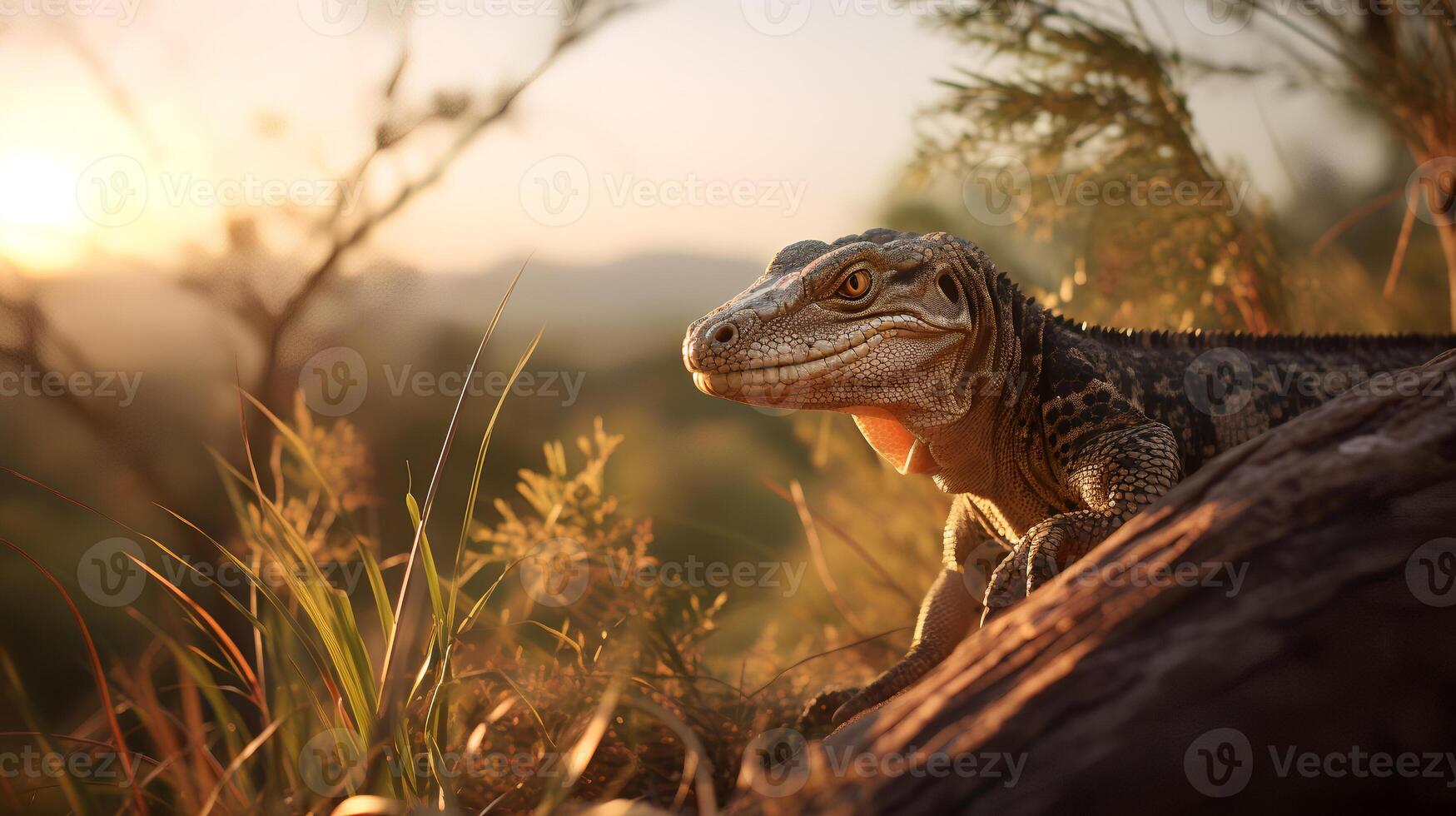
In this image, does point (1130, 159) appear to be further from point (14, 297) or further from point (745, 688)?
point (14, 297)

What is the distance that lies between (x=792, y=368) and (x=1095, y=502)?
1015mm

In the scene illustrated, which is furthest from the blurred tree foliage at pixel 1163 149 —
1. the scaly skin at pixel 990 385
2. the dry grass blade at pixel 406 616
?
the dry grass blade at pixel 406 616

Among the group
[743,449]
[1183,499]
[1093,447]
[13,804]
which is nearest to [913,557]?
[743,449]

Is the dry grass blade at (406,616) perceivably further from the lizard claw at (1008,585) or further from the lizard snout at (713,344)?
the lizard claw at (1008,585)

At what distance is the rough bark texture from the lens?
5.09ft

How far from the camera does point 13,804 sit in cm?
209

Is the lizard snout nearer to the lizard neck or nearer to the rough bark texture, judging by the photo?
the lizard neck

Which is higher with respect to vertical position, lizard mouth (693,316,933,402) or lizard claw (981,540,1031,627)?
lizard mouth (693,316,933,402)

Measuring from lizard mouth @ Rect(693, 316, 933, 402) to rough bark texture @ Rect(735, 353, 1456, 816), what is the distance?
3.56 ft

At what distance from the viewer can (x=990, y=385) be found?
119 inches

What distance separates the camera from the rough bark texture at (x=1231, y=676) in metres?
1.55

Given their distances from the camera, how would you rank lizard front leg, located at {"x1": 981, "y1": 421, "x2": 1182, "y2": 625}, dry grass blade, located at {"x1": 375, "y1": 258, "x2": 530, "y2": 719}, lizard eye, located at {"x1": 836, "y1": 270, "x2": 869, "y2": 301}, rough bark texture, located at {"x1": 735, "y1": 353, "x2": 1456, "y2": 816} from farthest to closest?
lizard eye, located at {"x1": 836, "y1": 270, "x2": 869, "y2": 301} < lizard front leg, located at {"x1": 981, "y1": 421, "x2": 1182, "y2": 625} < dry grass blade, located at {"x1": 375, "y1": 258, "x2": 530, "y2": 719} < rough bark texture, located at {"x1": 735, "y1": 353, "x2": 1456, "y2": 816}

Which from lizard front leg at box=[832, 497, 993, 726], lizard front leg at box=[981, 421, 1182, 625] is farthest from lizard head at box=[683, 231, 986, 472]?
lizard front leg at box=[832, 497, 993, 726]

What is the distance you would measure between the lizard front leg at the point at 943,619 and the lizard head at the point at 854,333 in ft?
2.51
